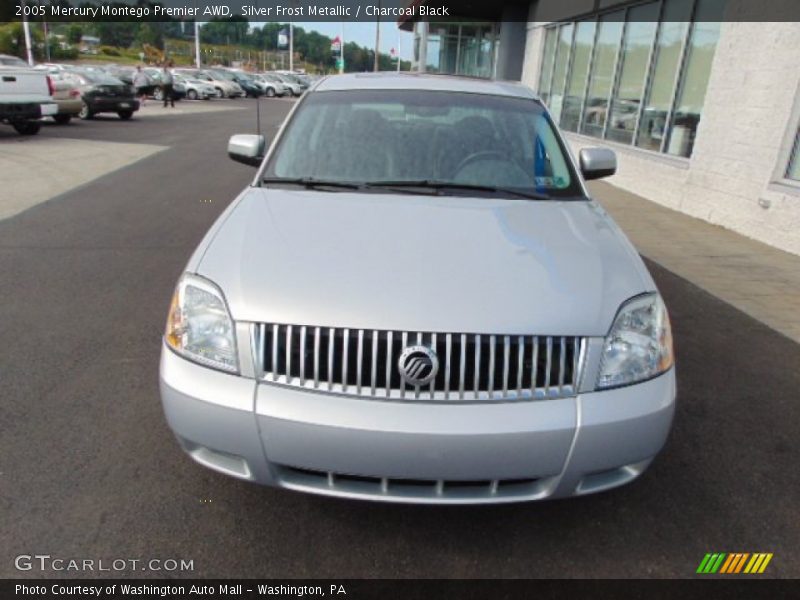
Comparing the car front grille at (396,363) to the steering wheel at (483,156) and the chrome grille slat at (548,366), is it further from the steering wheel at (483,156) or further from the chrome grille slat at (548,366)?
the steering wheel at (483,156)

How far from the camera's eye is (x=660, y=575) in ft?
7.27

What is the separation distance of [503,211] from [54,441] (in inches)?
95.5

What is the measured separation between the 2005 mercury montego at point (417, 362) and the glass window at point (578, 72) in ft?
40.4

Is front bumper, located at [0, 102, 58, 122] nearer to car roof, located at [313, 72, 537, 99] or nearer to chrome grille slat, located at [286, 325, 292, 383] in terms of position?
car roof, located at [313, 72, 537, 99]

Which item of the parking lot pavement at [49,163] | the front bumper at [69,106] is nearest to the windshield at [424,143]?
the parking lot pavement at [49,163]

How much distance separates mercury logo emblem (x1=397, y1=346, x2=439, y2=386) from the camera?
1.96 m

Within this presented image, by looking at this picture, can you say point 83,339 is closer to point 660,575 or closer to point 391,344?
point 391,344

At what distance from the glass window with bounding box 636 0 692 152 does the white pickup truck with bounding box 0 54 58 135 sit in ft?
42.4

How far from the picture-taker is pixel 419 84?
3.74 meters

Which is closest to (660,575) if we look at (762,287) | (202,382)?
(202,382)

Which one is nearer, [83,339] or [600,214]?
[600,214]

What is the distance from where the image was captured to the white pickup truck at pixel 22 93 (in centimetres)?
1259
